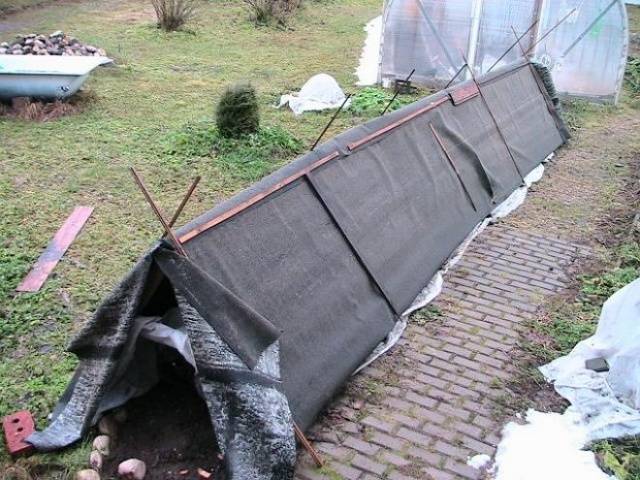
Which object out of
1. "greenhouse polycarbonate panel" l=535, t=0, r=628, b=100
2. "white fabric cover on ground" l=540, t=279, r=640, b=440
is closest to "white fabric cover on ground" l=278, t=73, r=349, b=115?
"greenhouse polycarbonate panel" l=535, t=0, r=628, b=100

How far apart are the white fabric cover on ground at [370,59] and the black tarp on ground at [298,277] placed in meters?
5.37

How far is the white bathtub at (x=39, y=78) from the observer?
30.3 ft

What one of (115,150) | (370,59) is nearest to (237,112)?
(115,150)

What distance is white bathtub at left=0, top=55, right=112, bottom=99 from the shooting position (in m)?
9.24

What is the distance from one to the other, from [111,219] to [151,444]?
11.0 feet

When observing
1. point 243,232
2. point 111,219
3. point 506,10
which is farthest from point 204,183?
point 506,10

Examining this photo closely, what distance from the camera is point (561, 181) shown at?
8141mm

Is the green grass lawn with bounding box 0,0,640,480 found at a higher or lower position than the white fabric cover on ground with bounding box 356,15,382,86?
higher

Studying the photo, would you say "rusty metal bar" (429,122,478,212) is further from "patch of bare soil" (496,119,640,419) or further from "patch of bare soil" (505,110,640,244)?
"patch of bare soil" (496,119,640,419)

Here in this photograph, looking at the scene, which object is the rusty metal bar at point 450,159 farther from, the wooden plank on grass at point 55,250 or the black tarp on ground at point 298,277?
the wooden plank on grass at point 55,250

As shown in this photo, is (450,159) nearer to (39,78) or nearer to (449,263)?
(449,263)

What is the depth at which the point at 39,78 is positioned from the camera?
30.6ft

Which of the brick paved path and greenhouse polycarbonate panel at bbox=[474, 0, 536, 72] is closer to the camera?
the brick paved path

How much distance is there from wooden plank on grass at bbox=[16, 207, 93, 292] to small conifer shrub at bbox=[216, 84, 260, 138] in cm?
226
